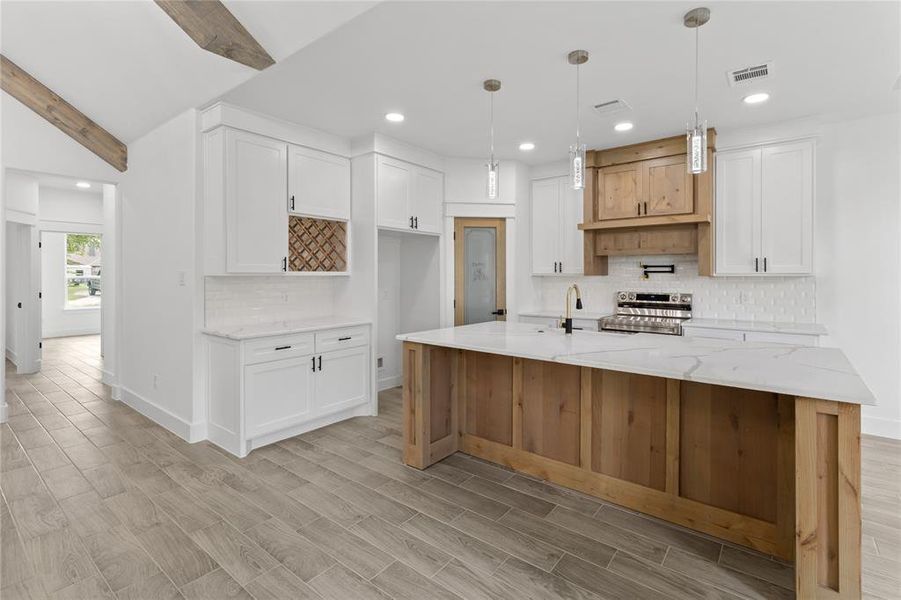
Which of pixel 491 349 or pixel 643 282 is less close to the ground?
pixel 643 282

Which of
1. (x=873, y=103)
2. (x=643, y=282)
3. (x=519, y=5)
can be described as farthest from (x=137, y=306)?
(x=873, y=103)

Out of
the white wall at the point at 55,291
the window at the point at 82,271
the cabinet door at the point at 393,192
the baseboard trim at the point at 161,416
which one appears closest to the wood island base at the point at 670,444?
the cabinet door at the point at 393,192

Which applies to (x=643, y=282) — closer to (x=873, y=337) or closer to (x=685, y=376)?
(x=873, y=337)

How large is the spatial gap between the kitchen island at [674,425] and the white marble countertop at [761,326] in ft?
4.57

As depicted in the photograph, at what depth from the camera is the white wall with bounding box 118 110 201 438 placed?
3.64 m

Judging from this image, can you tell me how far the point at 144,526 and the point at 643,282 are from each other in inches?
187

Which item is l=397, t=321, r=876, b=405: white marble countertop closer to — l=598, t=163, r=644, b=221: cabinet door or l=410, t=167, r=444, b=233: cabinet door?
l=410, t=167, r=444, b=233: cabinet door

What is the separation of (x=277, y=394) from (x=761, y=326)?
4.12 metres

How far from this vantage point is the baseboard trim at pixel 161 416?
11.9 ft

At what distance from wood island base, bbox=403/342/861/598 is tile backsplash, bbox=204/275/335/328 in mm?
1748

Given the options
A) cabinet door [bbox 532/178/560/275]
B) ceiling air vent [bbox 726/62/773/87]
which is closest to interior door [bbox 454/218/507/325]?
cabinet door [bbox 532/178/560/275]

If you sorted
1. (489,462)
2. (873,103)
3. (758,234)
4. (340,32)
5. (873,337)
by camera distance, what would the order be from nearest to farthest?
(340,32) → (489,462) → (873,103) → (873,337) → (758,234)

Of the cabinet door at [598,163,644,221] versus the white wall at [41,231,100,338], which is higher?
the cabinet door at [598,163,644,221]

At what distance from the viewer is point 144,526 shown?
2.42 metres
